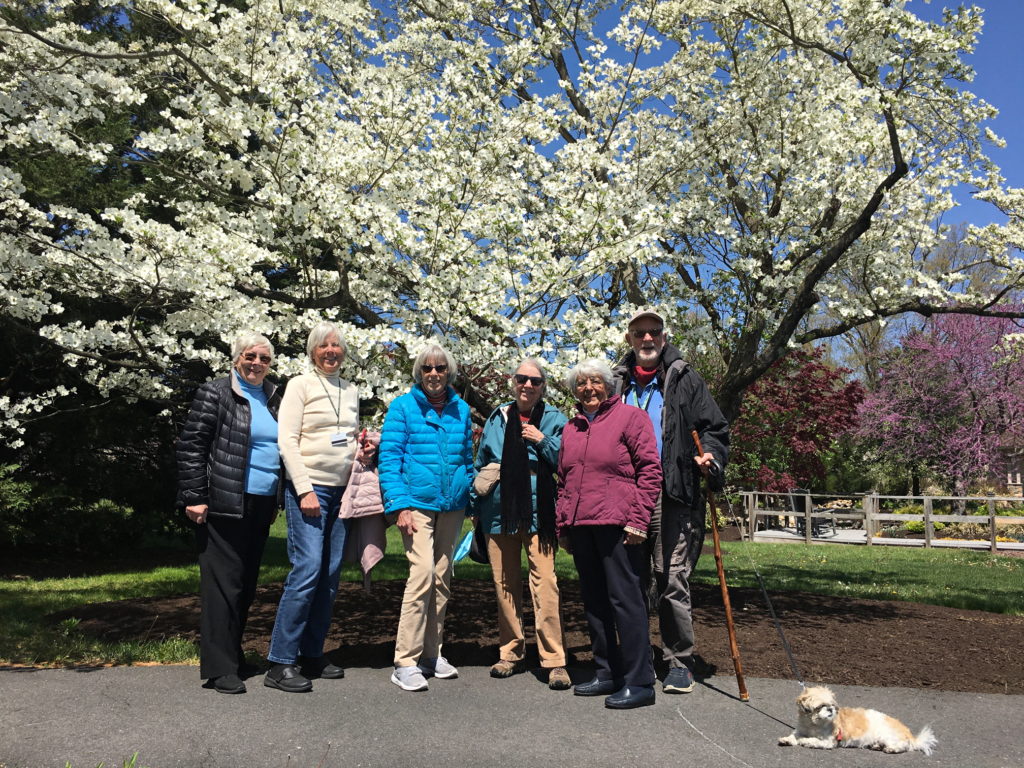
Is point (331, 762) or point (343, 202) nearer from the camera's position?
point (331, 762)

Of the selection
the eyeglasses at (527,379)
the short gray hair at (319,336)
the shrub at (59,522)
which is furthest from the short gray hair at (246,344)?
the shrub at (59,522)

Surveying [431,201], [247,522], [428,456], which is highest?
[431,201]

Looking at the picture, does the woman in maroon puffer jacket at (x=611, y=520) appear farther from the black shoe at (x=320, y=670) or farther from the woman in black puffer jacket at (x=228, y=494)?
the woman in black puffer jacket at (x=228, y=494)

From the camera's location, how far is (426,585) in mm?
4324

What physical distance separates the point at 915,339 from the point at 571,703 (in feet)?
79.1

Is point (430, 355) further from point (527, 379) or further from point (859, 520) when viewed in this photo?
point (859, 520)

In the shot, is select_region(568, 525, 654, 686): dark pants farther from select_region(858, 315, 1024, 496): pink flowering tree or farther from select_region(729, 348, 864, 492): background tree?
select_region(858, 315, 1024, 496): pink flowering tree

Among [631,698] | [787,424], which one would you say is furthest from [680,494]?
[787,424]

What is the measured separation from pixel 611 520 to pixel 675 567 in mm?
582

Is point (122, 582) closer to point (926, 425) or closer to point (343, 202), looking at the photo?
point (343, 202)

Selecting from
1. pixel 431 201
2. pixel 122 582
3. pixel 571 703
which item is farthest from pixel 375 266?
pixel 122 582

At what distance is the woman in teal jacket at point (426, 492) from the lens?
432cm

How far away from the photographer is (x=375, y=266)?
21.4 ft

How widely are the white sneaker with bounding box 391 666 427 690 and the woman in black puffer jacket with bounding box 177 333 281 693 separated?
82 cm
